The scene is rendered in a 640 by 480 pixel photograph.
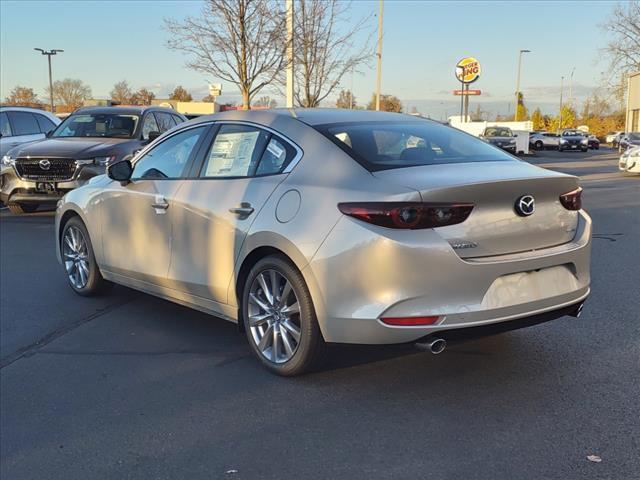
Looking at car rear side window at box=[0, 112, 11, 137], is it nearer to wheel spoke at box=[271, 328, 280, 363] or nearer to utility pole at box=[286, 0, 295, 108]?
utility pole at box=[286, 0, 295, 108]

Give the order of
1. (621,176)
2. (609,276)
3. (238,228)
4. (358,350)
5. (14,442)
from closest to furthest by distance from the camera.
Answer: (14,442) → (238,228) → (358,350) → (609,276) → (621,176)

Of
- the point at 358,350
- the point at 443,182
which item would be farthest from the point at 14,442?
the point at 443,182

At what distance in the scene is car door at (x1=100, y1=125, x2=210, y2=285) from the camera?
199 inches

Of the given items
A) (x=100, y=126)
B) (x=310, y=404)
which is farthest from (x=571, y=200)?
(x=100, y=126)

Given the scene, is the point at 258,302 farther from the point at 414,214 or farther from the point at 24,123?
the point at 24,123

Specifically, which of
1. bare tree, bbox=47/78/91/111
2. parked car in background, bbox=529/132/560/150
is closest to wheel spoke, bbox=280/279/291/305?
parked car in background, bbox=529/132/560/150

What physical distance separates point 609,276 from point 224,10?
36.8ft

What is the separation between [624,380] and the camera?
3980 millimetres

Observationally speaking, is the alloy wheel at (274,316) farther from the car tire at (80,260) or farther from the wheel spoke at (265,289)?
the car tire at (80,260)

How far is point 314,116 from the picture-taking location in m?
4.56

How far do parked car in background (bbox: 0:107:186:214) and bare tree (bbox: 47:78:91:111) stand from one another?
70.6 metres

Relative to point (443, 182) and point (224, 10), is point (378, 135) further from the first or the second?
point (224, 10)

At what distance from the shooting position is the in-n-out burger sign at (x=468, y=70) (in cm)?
5344

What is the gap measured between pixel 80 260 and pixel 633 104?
5802cm
